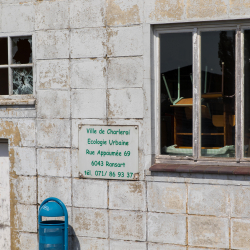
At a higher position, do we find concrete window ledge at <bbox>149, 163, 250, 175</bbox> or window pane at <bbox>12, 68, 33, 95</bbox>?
window pane at <bbox>12, 68, 33, 95</bbox>

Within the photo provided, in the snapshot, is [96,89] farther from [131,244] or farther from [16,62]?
[131,244]

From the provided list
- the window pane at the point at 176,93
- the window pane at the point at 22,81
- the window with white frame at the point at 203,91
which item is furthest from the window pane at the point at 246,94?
the window pane at the point at 22,81

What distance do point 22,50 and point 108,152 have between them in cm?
213

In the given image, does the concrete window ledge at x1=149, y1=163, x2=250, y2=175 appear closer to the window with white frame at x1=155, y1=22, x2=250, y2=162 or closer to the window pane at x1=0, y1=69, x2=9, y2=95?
the window with white frame at x1=155, y1=22, x2=250, y2=162

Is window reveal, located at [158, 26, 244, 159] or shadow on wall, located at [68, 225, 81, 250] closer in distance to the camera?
window reveal, located at [158, 26, 244, 159]

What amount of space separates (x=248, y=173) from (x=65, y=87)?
111 inches

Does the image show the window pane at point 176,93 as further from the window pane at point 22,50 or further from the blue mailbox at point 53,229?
the window pane at point 22,50

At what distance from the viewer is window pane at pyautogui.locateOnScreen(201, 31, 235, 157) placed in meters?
5.12

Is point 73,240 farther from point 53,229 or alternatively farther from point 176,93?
point 176,93

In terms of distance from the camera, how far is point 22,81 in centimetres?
600

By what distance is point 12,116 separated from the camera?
5.88m

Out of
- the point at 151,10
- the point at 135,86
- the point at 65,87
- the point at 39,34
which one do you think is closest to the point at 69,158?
the point at 65,87

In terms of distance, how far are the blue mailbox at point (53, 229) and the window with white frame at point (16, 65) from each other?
6.05 ft

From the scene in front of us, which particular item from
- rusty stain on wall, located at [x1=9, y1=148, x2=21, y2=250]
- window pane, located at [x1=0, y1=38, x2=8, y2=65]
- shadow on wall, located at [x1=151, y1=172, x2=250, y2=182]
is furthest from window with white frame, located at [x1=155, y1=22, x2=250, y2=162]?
window pane, located at [x1=0, y1=38, x2=8, y2=65]
